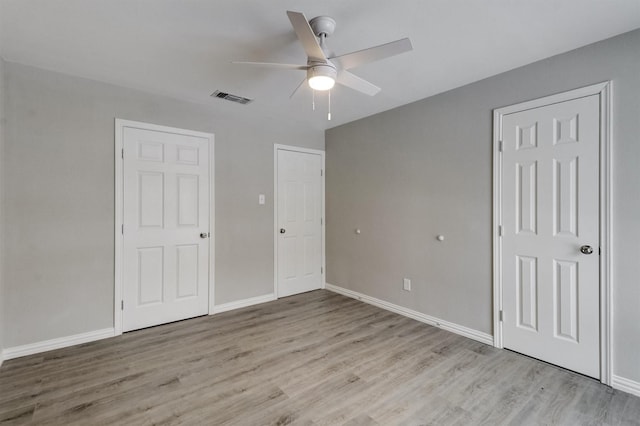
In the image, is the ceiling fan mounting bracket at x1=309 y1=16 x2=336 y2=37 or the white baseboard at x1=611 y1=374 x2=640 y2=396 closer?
the ceiling fan mounting bracket at x1=309 y1=16 x2=336 y2=37

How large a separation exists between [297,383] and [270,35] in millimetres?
2491

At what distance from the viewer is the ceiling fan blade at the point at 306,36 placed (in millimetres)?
1492

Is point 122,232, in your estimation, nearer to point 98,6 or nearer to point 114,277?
point 114,277

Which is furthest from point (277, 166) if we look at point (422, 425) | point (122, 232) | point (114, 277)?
point (422, 425)

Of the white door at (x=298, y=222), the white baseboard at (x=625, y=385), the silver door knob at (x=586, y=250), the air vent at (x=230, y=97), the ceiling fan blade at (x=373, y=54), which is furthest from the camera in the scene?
the white door at (x=298, y=222)

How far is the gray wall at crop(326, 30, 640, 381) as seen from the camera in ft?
6.89

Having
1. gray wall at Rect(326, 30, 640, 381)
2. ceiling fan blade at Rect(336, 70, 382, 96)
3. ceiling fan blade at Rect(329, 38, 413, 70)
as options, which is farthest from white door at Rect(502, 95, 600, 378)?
ceiling fan blade at Rect(329, 38, 413, 70)

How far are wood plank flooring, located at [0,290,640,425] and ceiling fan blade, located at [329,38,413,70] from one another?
2213 millimetres

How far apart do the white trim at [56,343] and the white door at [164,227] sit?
0.20 m

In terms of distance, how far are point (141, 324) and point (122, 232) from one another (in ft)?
3.23

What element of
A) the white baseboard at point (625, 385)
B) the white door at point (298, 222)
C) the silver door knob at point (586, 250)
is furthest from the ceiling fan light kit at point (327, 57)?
the white baseboard at point (625, 385)

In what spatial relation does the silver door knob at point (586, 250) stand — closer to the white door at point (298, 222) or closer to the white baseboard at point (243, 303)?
the white door at point (298, 222)

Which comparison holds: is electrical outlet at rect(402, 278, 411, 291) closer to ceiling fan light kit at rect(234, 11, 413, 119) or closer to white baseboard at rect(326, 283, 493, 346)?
white baseboard at rect(326, 283, 493, 346)

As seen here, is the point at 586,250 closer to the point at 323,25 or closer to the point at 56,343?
the point at 323,25
